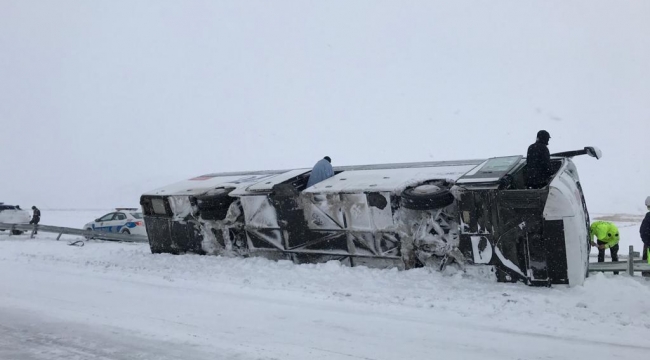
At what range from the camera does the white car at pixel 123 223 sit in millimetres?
17953

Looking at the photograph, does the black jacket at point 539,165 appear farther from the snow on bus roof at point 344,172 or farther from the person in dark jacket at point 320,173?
the person in dark jacket at point 320,173

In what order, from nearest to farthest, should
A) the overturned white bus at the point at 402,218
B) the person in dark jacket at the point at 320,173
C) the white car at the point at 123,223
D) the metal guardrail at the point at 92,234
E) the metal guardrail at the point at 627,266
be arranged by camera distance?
the overturned white bus at the point at 402,218, the metal guardrail at the point at 627,266, the person in dark jacket at the point at 320,173, the metal guardrail at the point at 92,234, the white car at the point at 123,223

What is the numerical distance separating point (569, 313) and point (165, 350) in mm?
4291

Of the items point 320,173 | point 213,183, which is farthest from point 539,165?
point 213,183

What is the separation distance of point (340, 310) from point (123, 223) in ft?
48.1

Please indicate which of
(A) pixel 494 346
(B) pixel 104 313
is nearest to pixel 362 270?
(A) pixel 494 346

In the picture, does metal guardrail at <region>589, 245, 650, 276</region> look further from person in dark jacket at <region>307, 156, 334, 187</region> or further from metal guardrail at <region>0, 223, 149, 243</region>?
metal guardrail at <region>0, 223, 149, 243</region>

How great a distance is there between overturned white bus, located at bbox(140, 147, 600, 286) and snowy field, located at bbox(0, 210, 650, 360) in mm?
336

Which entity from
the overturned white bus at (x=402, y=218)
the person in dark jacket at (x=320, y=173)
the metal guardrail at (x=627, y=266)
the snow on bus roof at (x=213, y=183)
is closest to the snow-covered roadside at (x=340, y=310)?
the overturned white bus at (x=402, y=218)

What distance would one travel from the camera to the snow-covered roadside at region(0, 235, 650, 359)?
4531mm

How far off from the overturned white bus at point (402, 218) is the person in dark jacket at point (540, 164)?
0.21 m

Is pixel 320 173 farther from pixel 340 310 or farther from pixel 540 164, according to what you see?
pixel 540 164

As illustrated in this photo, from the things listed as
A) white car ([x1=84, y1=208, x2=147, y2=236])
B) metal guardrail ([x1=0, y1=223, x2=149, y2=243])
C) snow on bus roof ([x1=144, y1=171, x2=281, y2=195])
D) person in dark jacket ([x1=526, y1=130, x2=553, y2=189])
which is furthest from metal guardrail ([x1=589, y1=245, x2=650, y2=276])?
white car ([x1=84, y1=208, x2=147, y2=236])

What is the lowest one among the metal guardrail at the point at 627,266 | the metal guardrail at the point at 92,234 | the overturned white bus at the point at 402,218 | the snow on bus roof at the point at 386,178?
the metal guardrail at the point at 627,266
